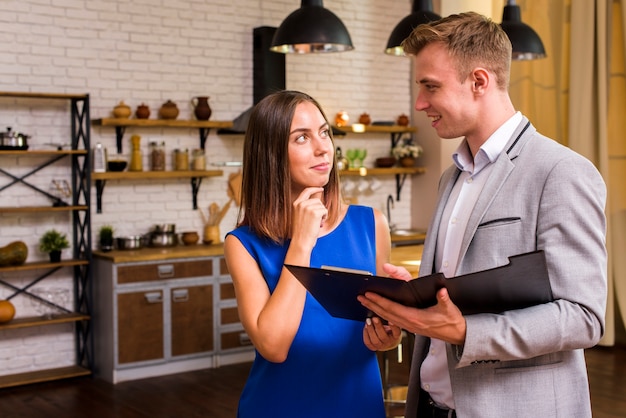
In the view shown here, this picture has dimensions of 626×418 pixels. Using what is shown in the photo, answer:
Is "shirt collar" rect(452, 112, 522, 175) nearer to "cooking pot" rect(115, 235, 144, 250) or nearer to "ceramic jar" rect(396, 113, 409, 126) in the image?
"cooking pot" rect(115, 235, 144, 250)

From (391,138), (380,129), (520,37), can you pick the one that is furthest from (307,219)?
(391,138)

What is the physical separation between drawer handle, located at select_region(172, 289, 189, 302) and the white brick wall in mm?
777

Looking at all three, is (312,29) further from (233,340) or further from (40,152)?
(233,340)

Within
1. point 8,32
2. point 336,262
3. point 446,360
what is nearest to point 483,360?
point 446,360

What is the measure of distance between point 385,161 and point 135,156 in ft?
9.09

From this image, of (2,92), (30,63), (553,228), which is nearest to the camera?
(553,228)

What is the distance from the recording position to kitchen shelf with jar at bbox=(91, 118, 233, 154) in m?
6.82

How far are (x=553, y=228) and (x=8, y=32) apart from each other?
5.69 metres

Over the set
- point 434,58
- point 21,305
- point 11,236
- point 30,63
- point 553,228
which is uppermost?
point 30,63

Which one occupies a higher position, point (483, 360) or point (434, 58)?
point (434, 58)

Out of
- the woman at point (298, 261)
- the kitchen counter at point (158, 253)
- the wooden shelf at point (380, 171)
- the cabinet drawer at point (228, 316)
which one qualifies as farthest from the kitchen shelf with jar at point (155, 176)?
the woman at point (298, 261)

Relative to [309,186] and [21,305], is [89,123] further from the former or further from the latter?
[309,186]

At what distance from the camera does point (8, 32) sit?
256 inches

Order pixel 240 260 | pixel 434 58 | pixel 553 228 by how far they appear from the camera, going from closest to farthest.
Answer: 1. pixel 553 228
2. pixel 434 58
3. pixel 240 260
